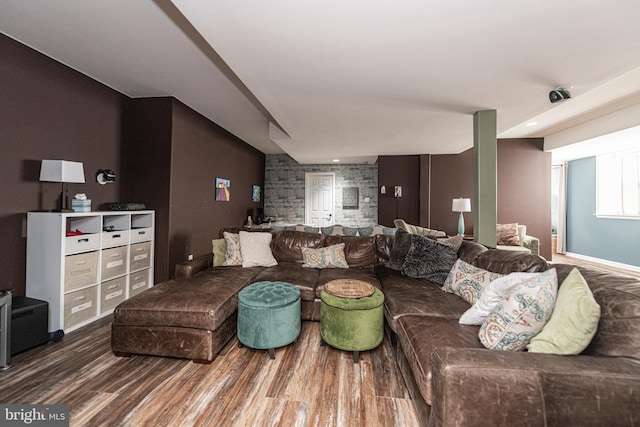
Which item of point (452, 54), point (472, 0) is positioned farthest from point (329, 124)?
point (472, 0)

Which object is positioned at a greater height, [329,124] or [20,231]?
[329,124]

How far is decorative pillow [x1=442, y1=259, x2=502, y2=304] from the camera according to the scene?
208 cm

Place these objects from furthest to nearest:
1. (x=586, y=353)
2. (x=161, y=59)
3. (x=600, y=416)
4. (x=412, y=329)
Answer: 1. (x=161, y=59)
2. (x=412, y=329)
3. (x=586, y=353)
4. (x=600, y=416)

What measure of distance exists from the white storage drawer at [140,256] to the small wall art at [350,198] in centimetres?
504

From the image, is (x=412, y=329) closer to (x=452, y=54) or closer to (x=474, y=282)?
(x=474, y=282)

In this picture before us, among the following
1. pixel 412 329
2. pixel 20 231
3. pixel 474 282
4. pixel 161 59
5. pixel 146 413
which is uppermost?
pixel 161 59

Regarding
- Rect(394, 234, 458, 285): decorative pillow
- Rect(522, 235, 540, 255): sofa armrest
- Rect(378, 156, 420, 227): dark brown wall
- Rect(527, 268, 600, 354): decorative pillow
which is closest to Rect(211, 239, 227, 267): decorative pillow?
Rect(394, 234, 458, 285): decorative pillow

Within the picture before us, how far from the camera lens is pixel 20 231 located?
2.45m

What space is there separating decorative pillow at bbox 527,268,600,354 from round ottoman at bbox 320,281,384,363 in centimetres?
100

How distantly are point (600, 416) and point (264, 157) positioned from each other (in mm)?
7564

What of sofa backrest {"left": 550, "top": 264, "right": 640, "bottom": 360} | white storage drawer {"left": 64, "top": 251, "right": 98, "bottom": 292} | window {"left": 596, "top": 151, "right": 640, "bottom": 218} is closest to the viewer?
sofa backrest {"left": 550, "top": 264, "right": 640, "bottom": 360}

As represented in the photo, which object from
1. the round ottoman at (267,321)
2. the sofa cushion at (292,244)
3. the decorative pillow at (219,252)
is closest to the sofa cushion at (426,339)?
the round ottoman at (267,321)

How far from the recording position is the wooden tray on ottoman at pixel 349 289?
214cm

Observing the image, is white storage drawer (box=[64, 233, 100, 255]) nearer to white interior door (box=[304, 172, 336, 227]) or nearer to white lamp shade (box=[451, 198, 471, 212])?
white interior door (box=[304, 172, 336, 227])
